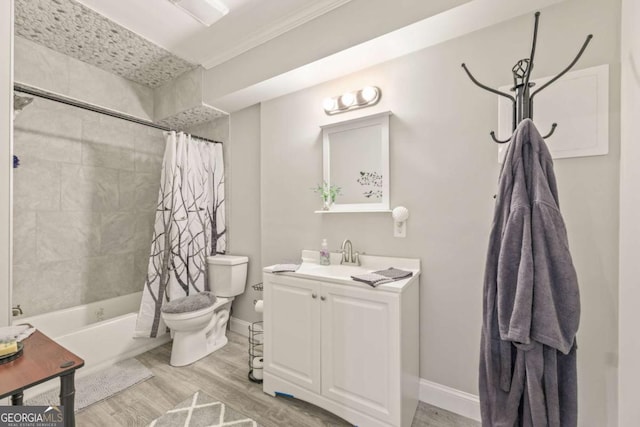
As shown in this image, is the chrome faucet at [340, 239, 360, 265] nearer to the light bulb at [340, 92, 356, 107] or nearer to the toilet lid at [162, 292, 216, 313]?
the light bulb at [340, 92, 356, 107]

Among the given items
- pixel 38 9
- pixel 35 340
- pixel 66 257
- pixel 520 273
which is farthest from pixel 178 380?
pixel 38 9

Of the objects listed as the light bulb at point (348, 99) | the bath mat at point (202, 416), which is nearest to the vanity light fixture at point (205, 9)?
the light bulb at point (348, 99)

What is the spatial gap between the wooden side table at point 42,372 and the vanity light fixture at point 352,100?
6.51 ft

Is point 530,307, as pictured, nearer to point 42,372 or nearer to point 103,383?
point 42,372

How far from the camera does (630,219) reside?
117 cm

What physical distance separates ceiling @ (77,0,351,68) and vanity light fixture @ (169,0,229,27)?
7 centimetres

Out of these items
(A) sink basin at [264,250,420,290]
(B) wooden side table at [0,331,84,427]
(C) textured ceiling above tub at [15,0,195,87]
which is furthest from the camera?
(C) textured ceiling above tub at [15,0,195,87]

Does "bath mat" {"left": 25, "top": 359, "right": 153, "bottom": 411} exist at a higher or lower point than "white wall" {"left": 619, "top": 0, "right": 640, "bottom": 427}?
lower

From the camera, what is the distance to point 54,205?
7.77 feet

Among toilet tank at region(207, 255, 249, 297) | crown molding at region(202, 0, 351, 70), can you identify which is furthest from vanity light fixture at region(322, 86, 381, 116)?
toilet tank at region(207, 255, 249, 297)

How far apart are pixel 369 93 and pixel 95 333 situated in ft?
8.96

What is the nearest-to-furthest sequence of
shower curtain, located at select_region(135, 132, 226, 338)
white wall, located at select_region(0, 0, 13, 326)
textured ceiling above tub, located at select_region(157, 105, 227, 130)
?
white wall, located at select_region(0, 0, 13, 326)
shower curtain, located at select_region(135, 132, 226, 338)
textured ceiling above tub, located at select_region(157, 105, 227, 130)

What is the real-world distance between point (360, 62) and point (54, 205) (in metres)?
2.82

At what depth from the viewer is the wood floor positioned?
1617mm
